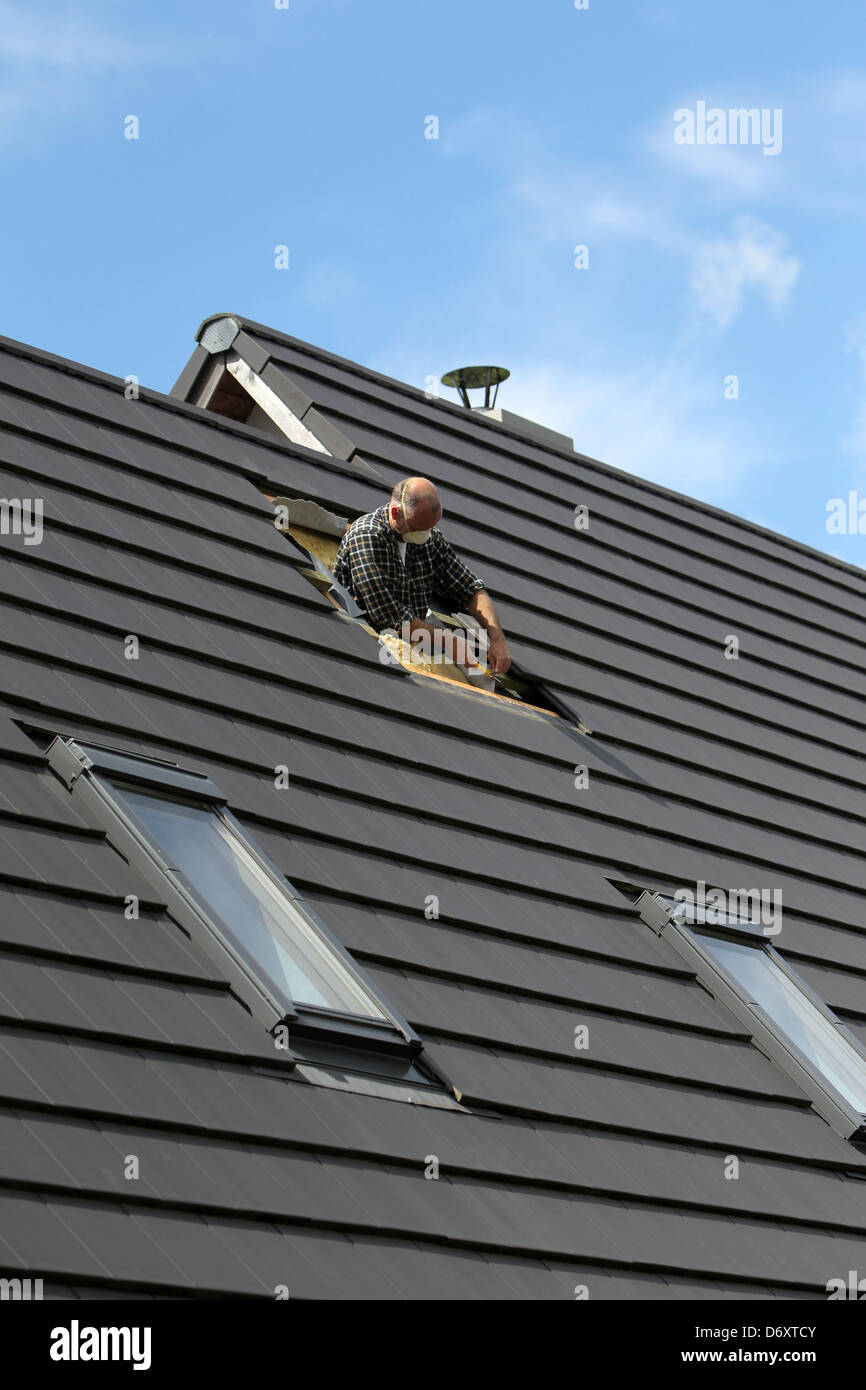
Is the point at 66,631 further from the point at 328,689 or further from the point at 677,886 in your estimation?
the point at 677,886

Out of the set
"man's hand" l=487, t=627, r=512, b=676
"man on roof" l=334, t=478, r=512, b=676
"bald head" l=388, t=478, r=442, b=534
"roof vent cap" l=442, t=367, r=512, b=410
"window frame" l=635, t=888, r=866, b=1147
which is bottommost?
"window frame" l=635, t=888, r=866, b=1147

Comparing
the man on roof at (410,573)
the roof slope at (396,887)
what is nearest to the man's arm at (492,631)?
the man on roof at (410,573)

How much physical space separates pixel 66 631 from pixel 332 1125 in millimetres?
1959

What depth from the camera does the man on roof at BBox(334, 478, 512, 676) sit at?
301 inches

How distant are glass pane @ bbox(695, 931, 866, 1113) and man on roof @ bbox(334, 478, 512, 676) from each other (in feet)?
5.03

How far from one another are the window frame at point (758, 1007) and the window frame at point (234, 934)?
70.9 inches

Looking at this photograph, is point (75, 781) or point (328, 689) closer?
point (75, 781)

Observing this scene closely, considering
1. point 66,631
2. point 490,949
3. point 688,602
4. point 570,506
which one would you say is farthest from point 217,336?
point 490,949

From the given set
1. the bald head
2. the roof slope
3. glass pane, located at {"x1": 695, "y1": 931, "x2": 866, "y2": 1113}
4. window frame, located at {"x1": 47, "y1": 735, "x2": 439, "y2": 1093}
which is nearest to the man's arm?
the roof slope

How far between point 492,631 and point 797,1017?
199 centimetres

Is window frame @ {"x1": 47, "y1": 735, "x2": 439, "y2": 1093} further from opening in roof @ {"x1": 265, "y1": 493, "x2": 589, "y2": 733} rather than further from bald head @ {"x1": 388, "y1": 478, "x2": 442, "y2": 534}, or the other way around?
bald head @ {"x1": 388, "y1": 478, "x2": 442, "y2": 534}

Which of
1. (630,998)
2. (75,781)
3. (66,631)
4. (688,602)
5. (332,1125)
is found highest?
(688,602)

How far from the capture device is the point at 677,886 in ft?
23.9

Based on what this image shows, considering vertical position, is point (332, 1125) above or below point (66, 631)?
below
